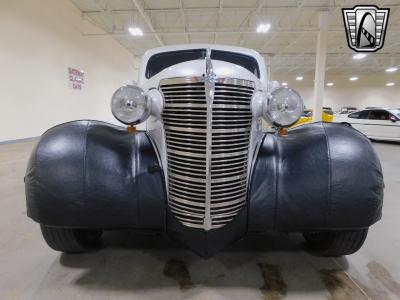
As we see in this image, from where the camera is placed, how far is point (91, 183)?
146 cm

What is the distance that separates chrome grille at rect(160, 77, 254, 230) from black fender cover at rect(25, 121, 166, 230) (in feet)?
0.45

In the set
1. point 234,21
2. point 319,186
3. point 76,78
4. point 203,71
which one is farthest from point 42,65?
point 319,186

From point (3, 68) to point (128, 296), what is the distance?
828 centimetres

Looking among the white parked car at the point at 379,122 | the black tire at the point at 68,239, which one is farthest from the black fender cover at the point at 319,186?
the white parked car at the point at 379,122

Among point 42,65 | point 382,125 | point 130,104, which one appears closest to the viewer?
point 130,104

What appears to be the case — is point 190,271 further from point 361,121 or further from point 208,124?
point 361,121

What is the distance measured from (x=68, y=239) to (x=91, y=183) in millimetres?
566

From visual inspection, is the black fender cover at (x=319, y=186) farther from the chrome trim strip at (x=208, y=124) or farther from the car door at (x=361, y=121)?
the car door at (x=361, y=121)

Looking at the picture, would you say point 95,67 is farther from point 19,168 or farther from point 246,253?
point 246,253

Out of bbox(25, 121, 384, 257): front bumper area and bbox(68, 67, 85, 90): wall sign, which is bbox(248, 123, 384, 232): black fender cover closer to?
bbox(25, 121, 384, 257): front bumper area

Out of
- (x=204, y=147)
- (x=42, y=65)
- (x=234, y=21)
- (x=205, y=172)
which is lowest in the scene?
(x=205, y=172)

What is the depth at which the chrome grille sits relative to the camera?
1375mm

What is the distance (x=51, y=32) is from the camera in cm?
929

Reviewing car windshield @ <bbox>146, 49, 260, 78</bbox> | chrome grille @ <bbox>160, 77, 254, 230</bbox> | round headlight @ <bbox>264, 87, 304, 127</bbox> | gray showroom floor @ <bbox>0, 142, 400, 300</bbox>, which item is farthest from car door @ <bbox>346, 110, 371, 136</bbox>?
chrome grille @ <bbox>160, 77, 254, 230</bbox>
